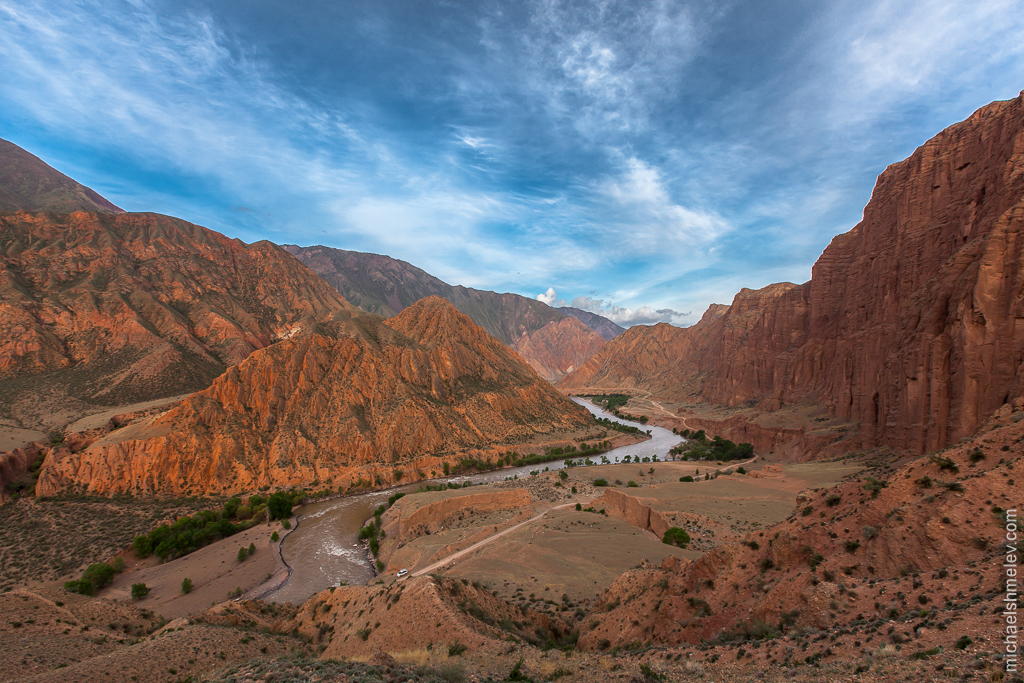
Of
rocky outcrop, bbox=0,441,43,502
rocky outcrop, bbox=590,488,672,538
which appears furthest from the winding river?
rocky outcrop, bbox=0,441,43,502

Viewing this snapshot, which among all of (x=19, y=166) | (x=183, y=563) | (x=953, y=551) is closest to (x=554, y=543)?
(x=953, y=551)

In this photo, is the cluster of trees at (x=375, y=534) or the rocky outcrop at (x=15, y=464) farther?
the rocky outcrop at (x=15, y=464)

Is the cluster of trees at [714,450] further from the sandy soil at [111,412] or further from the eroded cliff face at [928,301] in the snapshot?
the sandy soil at [111,412]

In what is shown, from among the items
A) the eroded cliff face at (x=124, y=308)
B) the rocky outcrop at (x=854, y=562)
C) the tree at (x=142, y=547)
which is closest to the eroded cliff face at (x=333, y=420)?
the tree at (x=142, y=547)

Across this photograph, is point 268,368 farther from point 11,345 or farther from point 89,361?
point 11,345

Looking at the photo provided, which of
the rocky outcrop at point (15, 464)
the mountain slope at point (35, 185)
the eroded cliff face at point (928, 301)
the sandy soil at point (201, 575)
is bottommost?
the sandy soil at point (201, 575)

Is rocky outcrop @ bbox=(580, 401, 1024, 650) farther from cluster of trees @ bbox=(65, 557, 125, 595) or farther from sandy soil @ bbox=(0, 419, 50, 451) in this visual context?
sandy soil @ bbox=(0, 419, 50, 451)

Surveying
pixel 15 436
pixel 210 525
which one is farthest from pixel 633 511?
pixel 15 436
